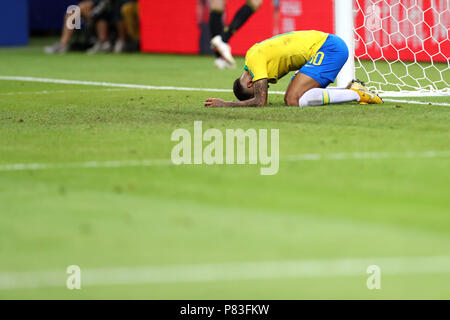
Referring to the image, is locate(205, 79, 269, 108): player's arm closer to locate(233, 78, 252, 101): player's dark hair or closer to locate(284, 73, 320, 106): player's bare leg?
locate(233, 78, 252, 101): player's dark hair

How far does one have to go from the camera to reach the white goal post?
11141 mm

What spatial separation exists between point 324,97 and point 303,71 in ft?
0.89

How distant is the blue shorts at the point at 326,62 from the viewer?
819 cm

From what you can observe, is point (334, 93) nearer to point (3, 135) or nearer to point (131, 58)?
point (3, 135)

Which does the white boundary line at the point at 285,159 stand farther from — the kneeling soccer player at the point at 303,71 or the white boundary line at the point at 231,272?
the kneeling soccer player at the point at 303,71

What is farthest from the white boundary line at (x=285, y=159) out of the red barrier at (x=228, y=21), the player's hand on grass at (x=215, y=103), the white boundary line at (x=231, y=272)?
the red barrier at (x=228, y=21)

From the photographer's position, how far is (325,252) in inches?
138

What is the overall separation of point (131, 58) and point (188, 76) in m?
4.78

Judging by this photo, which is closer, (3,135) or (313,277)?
(313,277)

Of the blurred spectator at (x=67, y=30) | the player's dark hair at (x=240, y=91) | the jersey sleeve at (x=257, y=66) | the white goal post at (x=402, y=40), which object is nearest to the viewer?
the jersey sleeve at (x=257, y=66)

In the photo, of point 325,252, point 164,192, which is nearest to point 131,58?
point 164,192

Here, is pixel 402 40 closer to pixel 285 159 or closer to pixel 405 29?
pixel 405 29

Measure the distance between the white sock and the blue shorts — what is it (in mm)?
102

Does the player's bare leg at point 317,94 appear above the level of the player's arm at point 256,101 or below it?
above
